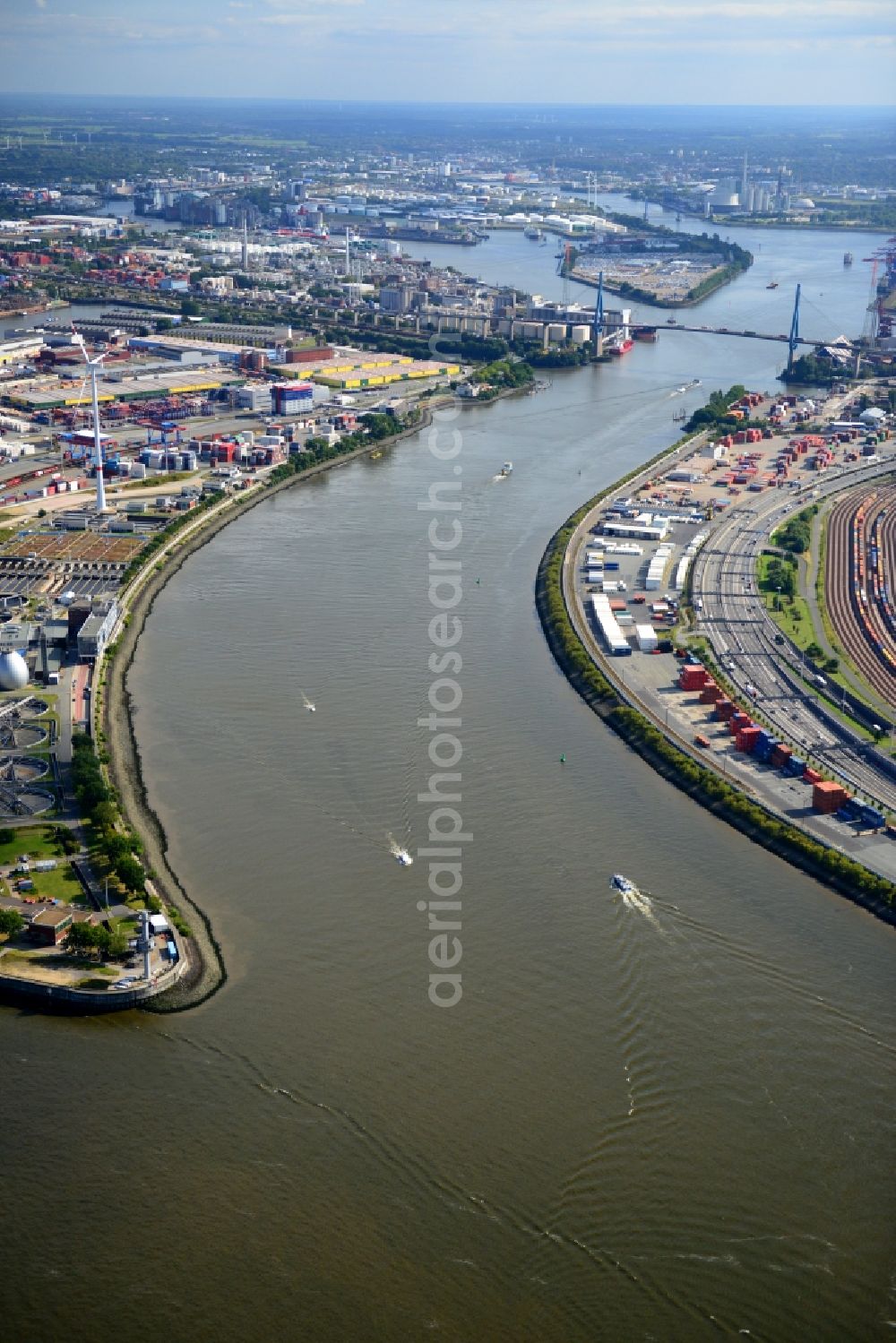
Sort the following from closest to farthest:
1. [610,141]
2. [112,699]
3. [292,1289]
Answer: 1. [292,1289]
2. [112,699]
3. [610,141]

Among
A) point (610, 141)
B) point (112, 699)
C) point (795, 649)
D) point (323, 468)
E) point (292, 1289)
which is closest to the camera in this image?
point (292, 1289)

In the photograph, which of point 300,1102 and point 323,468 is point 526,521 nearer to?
point 323,468

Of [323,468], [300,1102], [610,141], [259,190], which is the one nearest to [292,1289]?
[300,1102]

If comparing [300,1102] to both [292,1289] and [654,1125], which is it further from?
[654,1125]

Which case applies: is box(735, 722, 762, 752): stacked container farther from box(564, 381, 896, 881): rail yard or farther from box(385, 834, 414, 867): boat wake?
box(385, 834, 414, 867): boat wake

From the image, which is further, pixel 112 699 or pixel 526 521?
pixel 526 521

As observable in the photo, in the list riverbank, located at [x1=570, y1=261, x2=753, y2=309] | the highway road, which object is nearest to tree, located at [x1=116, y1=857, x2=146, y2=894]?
the highway road
